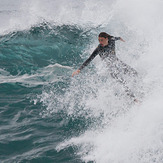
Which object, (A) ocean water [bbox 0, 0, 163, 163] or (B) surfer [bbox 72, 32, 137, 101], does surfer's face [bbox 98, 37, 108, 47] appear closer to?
(B) surfer [bbox 72, 32, 137, 101]

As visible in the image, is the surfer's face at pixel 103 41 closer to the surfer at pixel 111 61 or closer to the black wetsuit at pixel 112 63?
the surfer at pixel 111 61

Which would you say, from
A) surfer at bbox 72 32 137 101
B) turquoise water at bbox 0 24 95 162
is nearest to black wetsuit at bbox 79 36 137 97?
surfer at bbox 72 32 137 101

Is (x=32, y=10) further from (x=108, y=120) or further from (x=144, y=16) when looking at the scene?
(x=108, y=120)

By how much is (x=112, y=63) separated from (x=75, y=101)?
1.70 m

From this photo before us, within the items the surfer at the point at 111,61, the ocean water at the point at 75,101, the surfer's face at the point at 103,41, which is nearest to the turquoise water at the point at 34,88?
the ocean water at the point at 75,101

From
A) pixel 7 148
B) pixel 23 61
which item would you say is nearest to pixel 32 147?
pixel 7 148

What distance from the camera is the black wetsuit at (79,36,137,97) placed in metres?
7.38

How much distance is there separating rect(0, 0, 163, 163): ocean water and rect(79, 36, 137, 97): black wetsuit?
310 millimetres

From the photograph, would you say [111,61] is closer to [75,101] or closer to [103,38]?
[103,38]

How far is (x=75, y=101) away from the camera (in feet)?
24.0

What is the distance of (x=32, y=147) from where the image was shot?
5.27 metres

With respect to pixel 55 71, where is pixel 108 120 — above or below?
below

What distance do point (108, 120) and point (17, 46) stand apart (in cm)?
892

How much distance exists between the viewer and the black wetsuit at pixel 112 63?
738 centimetres
